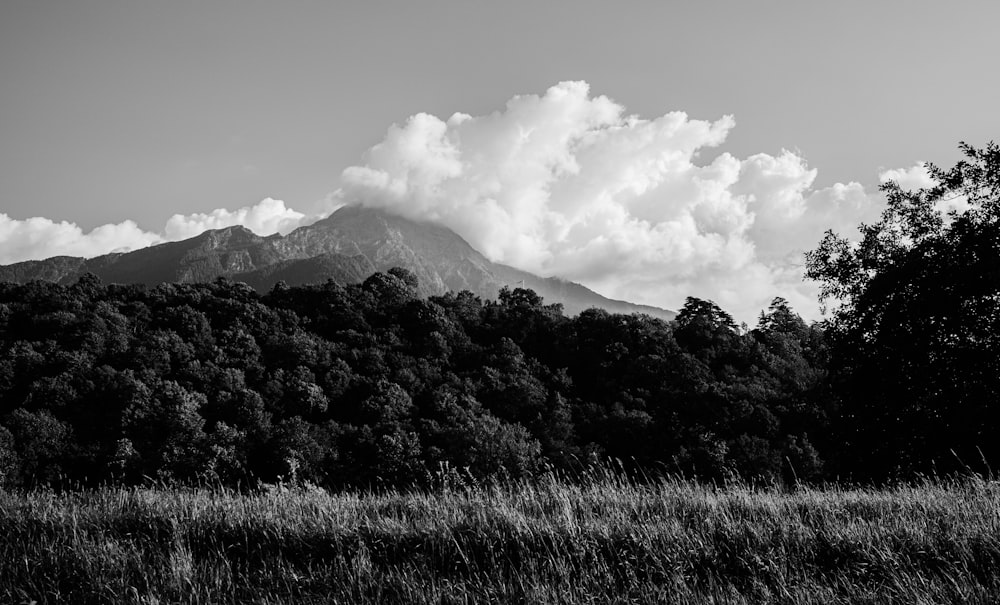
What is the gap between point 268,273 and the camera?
153625 millimetres

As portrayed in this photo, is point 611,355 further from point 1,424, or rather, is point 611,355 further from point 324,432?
point 1,424

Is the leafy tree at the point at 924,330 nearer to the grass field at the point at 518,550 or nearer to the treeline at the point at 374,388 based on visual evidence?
the treeline at the point at 374,388

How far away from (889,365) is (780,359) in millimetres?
26768

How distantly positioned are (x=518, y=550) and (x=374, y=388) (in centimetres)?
3006

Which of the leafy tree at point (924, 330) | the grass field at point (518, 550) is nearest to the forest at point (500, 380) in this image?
the leafy tree at point (924, 330)

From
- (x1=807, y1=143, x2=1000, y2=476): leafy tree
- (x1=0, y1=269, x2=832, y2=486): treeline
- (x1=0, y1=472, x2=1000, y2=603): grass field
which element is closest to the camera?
(x1=0, y1=472, x2=1000, y2=603): grass field

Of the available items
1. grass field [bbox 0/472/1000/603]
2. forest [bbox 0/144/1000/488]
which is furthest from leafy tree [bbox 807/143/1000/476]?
grass field [bbox 0/472/1000/603]

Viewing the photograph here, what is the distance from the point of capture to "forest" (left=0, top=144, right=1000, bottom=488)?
491 inches

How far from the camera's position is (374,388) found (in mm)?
33438

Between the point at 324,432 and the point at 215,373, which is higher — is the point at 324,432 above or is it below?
below

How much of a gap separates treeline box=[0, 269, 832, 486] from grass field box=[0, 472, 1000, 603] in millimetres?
12609

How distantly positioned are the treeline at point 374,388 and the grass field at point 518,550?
12609 mm

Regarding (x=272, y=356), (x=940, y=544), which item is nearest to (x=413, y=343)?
(x=272, y=356)

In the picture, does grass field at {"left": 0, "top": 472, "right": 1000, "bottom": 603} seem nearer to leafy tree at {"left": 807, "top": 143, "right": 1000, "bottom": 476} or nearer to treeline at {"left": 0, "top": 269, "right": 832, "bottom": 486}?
leafy tree at {"left": 807, "top": 143, "right": 1000, "bottom": 476}
